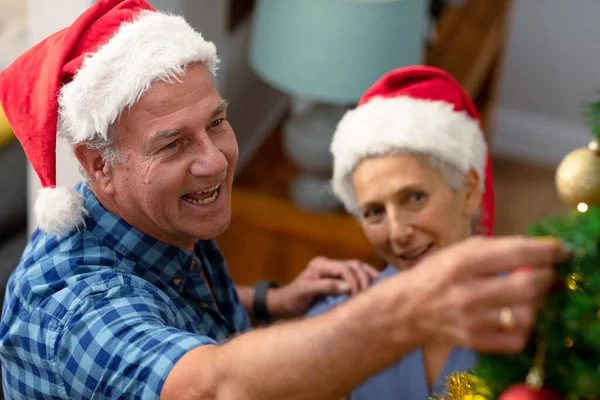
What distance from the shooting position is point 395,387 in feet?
4.62

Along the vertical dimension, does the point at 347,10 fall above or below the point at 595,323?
below

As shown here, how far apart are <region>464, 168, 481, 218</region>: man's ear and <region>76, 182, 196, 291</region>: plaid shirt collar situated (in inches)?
22.8

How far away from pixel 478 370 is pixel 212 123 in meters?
0.69

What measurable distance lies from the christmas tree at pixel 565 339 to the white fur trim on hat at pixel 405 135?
0.74m

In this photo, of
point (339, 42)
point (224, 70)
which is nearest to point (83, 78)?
point (339, 42)

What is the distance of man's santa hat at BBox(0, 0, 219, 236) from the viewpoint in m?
1.18

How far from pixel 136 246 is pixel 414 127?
56cm

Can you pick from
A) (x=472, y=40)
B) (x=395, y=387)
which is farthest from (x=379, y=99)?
(x=472, y=40)

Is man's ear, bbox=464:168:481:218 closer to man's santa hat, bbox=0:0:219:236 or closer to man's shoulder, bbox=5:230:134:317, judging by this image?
man's santa hat, bbox=0:0:219:236

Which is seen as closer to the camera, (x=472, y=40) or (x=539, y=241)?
(x=539, y=241)

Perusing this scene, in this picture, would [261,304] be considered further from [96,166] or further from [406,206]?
[96,166]

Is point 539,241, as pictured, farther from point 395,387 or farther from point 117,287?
point 395,387

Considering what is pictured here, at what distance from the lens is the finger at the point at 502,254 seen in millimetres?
631

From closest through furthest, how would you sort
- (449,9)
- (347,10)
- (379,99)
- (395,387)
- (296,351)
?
1. (296,351)
2. (395,387)
3. (379,99)
4. (347,10)
5. (449,9)
